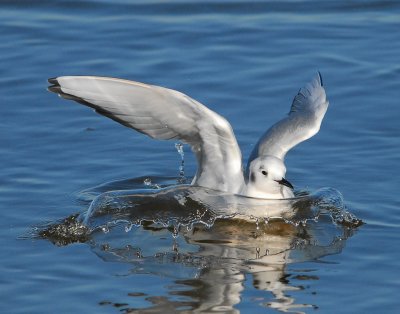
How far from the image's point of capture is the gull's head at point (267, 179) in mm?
10812

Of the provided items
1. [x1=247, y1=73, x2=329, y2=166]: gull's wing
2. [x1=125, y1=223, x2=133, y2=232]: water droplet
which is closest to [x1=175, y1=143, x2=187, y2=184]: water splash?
[x1=247, y1=73, x2=329, y2=166]: gull's wing

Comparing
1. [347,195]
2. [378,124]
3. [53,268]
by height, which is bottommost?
[53,268]

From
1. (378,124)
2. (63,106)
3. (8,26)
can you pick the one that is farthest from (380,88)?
(8,26)

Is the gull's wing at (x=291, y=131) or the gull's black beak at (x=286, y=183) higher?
the gull's wing at (x=291, y=131)

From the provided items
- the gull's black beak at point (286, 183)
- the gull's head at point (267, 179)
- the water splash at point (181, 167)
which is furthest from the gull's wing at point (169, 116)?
the water splash at point (181, 167)

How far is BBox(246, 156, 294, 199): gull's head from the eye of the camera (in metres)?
10.8

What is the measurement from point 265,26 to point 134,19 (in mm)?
1531

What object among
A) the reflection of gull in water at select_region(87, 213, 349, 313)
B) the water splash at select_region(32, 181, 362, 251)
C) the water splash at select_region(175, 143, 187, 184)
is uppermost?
the water splash at select_region(175, 143, 187, 184)

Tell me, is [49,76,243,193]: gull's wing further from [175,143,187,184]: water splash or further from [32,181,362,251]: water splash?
[175,143,187,184]: water splash

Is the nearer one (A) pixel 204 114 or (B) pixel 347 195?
(A) pixel 204 114

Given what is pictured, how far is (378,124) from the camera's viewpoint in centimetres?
1252

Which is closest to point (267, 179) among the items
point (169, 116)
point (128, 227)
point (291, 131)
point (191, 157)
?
point (291, 131)

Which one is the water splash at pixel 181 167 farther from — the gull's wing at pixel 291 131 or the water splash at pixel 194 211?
the gull's wing at pixel 291 131

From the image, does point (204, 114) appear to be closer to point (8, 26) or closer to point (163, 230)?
point (163, 230)
